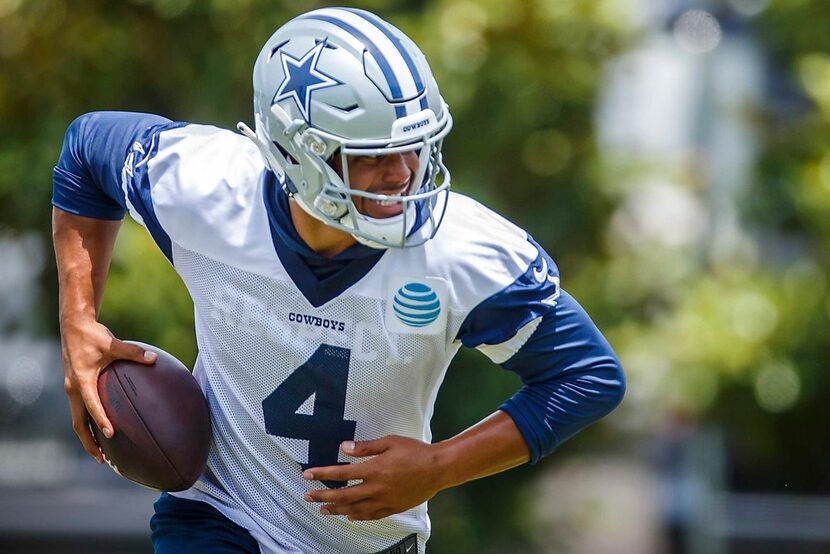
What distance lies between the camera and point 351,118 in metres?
3.10

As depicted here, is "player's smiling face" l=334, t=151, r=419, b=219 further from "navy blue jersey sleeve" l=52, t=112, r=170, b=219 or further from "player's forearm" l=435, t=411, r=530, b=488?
"navy blue jersey sleeve" l=52, t=112, r=170, b=219

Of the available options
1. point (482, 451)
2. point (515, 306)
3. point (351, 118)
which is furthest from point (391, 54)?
point (482, 451)

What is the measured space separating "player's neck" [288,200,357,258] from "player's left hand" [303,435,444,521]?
0.48 meters

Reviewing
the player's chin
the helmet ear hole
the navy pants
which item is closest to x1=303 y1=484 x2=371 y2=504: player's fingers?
the navy pants

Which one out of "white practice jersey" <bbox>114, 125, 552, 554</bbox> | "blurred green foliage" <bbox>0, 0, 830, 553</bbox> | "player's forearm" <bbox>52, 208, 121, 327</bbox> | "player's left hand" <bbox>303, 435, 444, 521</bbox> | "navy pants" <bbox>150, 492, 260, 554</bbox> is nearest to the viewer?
"player's left hand" <bbox>303, 435, 444, 521</bbox>

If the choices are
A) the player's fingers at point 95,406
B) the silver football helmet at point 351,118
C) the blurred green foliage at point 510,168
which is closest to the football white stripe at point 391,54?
the silver football helmet at point 351,118

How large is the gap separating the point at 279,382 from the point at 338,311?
0.24m

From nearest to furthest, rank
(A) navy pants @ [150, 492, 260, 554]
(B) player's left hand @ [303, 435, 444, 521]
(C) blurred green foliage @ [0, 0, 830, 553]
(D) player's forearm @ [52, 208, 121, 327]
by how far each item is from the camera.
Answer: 1. (B) player's left hand @ [303, 435, 444, 521]
2. (A) navy pants @ [150, 492, 260, 554]
3. (D) player's forearm @ [52, 208, 121, 327]
4. (C) blurred green foliage @ [0, 0, 830, 553]

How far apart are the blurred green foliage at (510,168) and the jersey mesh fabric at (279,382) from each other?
363 centimetres

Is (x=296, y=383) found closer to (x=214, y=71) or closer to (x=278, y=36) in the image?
(x=278, y=36)

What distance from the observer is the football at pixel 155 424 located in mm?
3225

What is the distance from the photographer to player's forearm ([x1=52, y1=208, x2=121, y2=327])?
354cm

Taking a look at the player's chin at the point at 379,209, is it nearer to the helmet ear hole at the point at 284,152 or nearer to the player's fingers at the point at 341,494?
the helmet ear hole at the point at 284,152

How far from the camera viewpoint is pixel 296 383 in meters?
3.27
